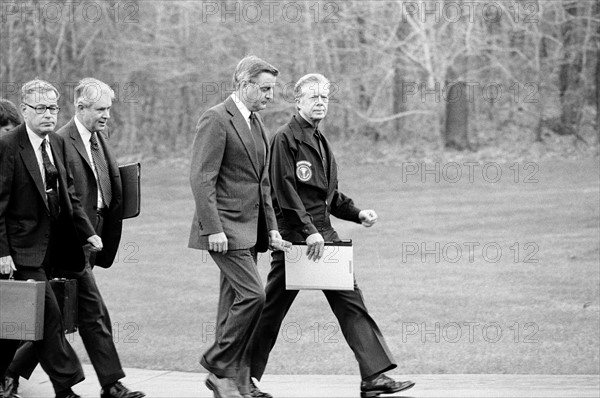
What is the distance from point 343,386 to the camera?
768 centimetres

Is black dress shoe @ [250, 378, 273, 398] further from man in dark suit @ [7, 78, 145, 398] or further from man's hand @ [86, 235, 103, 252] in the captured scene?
man's hand @ [86, 235, 103, 252]

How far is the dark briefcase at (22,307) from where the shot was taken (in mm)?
6293

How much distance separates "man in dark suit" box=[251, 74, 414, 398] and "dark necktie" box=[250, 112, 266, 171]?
0.12 metres

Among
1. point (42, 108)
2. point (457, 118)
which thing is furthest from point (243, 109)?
point (457, 118)

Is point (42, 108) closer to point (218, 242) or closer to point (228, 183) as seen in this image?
point (228, 183)

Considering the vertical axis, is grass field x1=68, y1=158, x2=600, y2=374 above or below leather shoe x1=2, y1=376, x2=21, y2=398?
below

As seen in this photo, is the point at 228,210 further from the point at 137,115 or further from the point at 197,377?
the point at 137,115

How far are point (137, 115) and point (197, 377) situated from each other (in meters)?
24.9

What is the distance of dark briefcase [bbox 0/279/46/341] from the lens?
629 cm

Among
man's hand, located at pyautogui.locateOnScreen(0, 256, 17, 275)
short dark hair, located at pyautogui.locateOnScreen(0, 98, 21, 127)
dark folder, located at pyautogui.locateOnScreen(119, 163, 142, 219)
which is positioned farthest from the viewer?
short dark hair, located at pyautogui.locateOnScreen(0, 98, 21, 127)

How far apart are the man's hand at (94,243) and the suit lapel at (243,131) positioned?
1.05 m

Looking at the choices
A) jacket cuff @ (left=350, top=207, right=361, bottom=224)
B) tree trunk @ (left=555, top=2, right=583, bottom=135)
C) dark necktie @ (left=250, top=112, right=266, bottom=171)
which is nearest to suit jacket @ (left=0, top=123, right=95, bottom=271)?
dark necktie @ (left=250, top=112, right=266, bottom=171)

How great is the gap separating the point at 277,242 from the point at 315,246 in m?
0.24

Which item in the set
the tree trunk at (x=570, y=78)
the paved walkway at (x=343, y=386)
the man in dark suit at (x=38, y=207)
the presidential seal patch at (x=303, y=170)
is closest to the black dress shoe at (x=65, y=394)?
the man in dark suit at (x=38, y=207)
